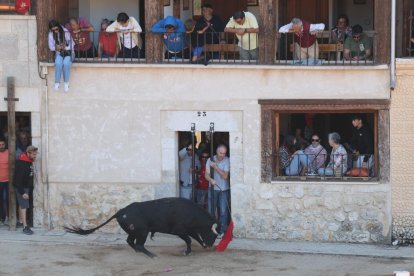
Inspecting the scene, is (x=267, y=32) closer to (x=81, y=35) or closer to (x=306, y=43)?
(x=306, y=43)

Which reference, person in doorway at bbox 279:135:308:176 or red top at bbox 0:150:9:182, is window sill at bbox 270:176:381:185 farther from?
red top at bbox 0:150:9:182

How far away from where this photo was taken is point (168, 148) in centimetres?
1688

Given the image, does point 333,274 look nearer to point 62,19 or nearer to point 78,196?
point 78,196

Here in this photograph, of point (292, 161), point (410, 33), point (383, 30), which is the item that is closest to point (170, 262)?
point (292, 161)

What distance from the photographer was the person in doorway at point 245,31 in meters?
16.5

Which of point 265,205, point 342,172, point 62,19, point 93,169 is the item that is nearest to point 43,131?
point 93,169

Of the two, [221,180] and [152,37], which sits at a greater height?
[152,37]

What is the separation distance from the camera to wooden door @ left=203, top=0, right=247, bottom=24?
62.5 feet

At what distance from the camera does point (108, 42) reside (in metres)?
17.2

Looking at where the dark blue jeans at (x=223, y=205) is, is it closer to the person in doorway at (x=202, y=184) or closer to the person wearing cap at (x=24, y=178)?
the person in doorway at (x=202, y=184)

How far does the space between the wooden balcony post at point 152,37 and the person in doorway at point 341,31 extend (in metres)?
3.18

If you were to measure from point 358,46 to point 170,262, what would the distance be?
17.2ft

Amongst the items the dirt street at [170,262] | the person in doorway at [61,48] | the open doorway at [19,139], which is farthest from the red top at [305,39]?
the open doorway at [19,139]

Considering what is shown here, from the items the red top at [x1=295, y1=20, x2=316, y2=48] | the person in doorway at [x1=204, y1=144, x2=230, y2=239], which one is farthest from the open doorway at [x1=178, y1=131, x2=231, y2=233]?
the red top at [x1=295, y1=20, x2=316, y2=48]
